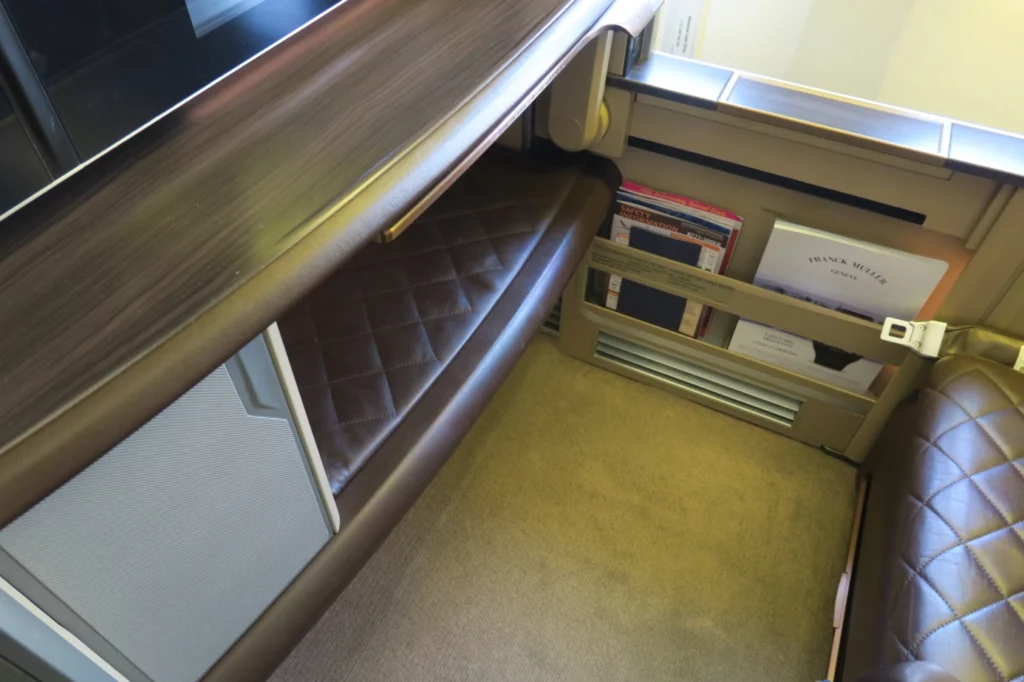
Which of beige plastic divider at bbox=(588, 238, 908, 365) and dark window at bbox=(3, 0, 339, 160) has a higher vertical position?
dark window at bbox=(3, 0, 339, 160)

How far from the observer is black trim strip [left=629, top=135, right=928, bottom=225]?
3.23 ft

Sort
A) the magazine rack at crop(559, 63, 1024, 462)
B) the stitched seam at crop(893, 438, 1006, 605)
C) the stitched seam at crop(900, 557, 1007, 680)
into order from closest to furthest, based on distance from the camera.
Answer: the stitched seam at crop(900, 557, 1007, 680), the stitched seam at crop(893, 438, 1006, 605), the magazine rack at crop(559, 63, 1024, 462)

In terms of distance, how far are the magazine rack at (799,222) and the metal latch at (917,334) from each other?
1.2 inches

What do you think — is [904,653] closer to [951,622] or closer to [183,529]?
[951,622]

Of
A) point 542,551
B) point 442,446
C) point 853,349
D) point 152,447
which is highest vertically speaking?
point 152,447

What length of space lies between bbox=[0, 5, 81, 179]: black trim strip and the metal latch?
1016 mm

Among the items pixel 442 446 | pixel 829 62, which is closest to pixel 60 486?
pixel 442 446

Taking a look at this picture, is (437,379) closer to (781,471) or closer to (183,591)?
(183,591)

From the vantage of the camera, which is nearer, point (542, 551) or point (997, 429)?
point (997, 429)

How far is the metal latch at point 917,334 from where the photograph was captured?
1.04 meters

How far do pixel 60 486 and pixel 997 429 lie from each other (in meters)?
1.01

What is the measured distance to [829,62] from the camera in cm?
141

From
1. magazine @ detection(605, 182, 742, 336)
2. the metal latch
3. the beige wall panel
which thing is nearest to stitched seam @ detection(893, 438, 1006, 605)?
the metal latch

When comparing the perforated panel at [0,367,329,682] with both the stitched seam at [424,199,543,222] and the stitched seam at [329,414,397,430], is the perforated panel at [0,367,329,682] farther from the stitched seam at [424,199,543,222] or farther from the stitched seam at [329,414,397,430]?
the stitched seam at [424,199,543,222]
